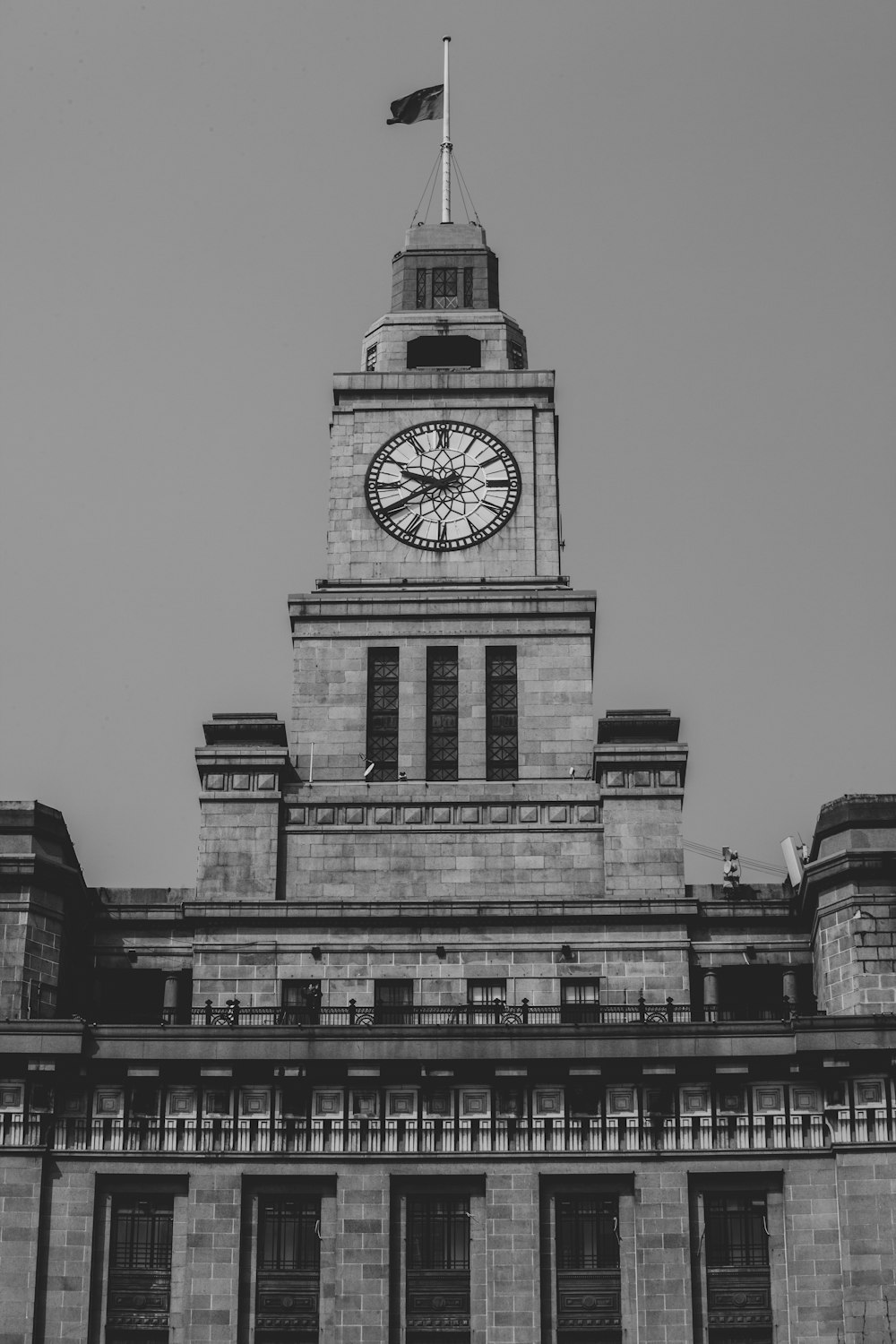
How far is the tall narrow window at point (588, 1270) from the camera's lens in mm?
72750

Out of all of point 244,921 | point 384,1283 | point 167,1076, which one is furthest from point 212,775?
point 384,1283

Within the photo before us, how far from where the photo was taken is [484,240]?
97.1 metres

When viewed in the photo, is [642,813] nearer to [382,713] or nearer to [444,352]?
[382,713]

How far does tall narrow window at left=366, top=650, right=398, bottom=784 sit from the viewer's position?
84562 mm

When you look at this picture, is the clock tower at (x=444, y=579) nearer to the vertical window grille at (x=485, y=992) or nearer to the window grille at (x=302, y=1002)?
the vertical window grille at (x=485, y=992)

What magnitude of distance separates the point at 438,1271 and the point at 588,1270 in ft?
12.1

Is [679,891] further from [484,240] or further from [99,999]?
[484,240]

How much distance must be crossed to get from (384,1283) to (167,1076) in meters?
7.55

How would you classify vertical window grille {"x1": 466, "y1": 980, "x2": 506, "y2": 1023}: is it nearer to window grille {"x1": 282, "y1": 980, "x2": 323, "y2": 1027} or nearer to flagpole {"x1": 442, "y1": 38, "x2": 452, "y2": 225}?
window grille {"x1": 282, "y1": 980, "x2": 323, "y2": 1027}

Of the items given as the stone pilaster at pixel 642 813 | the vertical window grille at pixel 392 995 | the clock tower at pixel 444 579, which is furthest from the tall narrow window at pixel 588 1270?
the clock tower at pixel 444 579

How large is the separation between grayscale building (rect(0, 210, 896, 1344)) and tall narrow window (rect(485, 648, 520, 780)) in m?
0.10

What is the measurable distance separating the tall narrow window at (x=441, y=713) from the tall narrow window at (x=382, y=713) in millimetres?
948

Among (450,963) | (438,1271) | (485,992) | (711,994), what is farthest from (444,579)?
(438,1271)

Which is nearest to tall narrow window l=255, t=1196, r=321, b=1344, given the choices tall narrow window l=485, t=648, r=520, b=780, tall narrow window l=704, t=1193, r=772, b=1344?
tall narrow window l=704, t=1193, r=772, b=1344
